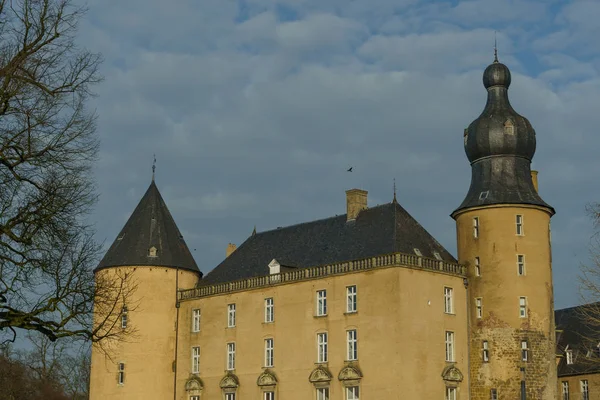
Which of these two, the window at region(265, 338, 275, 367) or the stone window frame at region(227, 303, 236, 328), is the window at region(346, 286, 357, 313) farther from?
the stone window frame at region(227, 303, 236, 328)

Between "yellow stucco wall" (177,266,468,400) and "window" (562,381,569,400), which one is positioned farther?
"window" (562,381,569,400)

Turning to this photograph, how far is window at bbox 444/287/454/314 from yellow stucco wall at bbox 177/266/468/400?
0.23 m

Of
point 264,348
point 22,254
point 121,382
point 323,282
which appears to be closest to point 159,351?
point 121,382

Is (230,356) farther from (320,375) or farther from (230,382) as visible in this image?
(320,375)

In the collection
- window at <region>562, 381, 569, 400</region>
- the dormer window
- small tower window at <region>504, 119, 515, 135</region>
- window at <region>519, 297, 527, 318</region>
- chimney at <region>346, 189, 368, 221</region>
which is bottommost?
window at <region>562, 381, 569, 400</region>

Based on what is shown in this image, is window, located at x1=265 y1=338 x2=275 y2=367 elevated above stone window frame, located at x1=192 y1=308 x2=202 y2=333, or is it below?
below

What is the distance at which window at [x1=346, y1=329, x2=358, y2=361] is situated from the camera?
3900 centimetres

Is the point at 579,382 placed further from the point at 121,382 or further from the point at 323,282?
the point at 121,382

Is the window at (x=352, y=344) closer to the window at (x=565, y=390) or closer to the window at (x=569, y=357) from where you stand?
the window at (x=565, y=390)

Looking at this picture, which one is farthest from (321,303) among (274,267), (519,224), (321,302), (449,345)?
(519,224)

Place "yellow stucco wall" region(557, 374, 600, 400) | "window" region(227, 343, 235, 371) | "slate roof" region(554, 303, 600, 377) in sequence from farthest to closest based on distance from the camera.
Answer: "slate roof" region(554, 303, 600, 377) < "yellow stucco wall" region(557, 374, 600, 400) < "window" region(227, 343, 235, 371)

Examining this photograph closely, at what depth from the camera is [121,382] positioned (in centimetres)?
4638

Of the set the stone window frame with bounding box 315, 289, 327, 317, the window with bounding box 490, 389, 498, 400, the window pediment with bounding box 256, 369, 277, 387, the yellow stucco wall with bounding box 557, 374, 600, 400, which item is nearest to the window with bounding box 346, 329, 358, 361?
the stone window frame with bounding box 315, 289, 327, 317

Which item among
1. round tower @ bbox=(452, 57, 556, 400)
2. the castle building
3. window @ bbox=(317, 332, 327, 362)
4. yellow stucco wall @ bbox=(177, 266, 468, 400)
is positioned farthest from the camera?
window @ bbox=(317, 332, 327, 362)
